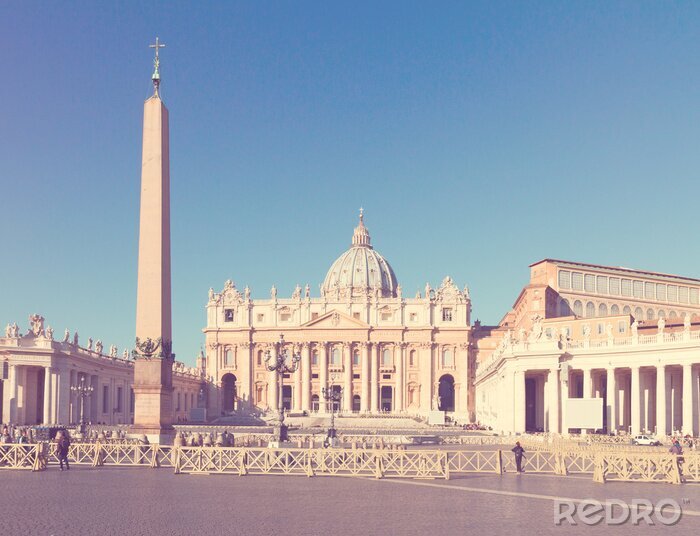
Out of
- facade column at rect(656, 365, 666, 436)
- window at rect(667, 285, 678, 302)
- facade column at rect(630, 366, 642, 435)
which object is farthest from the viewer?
window at rect(667, 285, 678, 302)

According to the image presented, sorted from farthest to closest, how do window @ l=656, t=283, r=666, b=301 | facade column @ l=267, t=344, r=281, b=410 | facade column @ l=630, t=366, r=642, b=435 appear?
facade column @ l=267, t=344, r=281, b=410
window @ l=656, t=283, r=666, b=301
facade column @ l=630, t=366, r=642, b=435

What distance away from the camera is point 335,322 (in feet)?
374

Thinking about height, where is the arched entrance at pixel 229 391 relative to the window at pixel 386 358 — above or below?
below

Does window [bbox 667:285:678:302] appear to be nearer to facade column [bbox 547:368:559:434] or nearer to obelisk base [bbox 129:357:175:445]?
facade column [bbox 547:368:559:434]

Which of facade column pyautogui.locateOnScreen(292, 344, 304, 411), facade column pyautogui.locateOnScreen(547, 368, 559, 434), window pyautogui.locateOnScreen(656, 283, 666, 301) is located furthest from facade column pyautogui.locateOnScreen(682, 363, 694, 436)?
facade column pyautogui.locateOnScreen(292, 344, 304, 411)

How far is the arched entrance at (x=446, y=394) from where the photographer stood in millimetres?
118125

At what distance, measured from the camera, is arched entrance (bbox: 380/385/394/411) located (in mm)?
116500

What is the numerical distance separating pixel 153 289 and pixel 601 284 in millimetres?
68031

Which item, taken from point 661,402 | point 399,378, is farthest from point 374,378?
point 661,402

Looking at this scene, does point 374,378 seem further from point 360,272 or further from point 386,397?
point 360,272

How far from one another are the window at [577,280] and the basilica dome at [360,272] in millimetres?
59228

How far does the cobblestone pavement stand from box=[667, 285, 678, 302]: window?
74.7m

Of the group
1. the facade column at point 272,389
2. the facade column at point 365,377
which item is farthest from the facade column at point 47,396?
the facade column at point 365,377

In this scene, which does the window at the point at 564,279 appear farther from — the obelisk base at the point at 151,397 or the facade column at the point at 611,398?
the obelisk base at the point at 151,397
